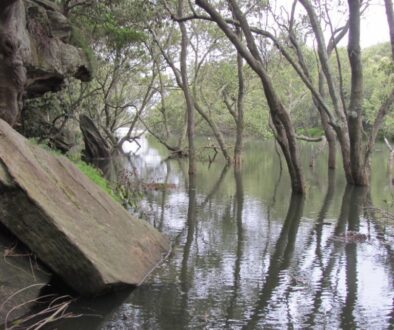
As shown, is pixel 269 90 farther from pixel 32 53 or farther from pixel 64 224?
pixel 64 224

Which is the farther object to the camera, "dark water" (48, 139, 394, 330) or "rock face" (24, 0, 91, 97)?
"rock face" (24, 0, 91, 97)

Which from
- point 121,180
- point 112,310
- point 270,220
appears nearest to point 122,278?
point 112,310

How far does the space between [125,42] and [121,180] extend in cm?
1020

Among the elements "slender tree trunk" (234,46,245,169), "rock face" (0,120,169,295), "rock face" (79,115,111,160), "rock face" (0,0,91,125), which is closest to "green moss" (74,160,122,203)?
"rock face" (0,0,91,125)

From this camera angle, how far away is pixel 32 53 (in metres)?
12.3

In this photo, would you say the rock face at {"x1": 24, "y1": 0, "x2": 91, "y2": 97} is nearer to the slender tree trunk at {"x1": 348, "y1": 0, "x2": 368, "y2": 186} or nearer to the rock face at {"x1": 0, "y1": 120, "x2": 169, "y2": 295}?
the rock face at {"x1": 0, "y1": 120, "x2": 169, "y2": 295}

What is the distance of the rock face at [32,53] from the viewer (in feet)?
34.8

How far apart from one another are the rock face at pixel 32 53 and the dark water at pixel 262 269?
13.6 ft

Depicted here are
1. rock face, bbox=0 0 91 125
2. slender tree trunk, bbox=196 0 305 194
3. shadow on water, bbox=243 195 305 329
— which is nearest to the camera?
shadow on water, bbox=243 195 305 329

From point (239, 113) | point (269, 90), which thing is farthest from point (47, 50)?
point (239, 113)

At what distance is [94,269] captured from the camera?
21.7ft

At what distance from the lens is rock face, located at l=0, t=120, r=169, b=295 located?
258 inches

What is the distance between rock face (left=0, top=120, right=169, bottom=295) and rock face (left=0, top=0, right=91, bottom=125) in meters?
3.26

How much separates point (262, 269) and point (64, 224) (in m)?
3.50
